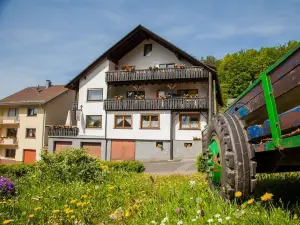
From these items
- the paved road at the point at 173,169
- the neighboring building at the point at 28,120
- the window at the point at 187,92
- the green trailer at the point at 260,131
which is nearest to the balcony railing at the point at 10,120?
the neighboring building at the point at 28,120

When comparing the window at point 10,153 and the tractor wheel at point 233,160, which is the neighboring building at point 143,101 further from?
the tractor wheel at point 233,160

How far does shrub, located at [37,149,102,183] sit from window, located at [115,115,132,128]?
793 inches

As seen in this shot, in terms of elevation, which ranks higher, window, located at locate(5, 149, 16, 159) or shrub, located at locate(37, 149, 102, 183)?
shrub, located at locate(37, 149, 102, 183)

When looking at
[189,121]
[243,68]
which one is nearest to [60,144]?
[189,121]

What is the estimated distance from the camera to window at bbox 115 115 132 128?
2959 cm

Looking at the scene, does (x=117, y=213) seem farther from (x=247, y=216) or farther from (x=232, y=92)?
(x=232, y=92)

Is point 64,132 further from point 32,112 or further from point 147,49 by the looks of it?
point 147,49

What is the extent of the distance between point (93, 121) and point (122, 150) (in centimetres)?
492

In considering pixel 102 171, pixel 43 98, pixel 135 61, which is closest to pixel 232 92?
pixel 135 61

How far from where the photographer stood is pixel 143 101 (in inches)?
1129

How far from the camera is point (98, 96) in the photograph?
104ft

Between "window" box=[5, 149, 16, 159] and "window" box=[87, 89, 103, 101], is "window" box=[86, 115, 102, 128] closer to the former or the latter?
"window" box=[87, 89, 103, 101]

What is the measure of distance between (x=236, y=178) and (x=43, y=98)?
38.8 metres

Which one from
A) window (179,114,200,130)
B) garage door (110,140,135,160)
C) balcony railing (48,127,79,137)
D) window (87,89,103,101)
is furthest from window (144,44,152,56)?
balcony railing (48,127,79,137)
